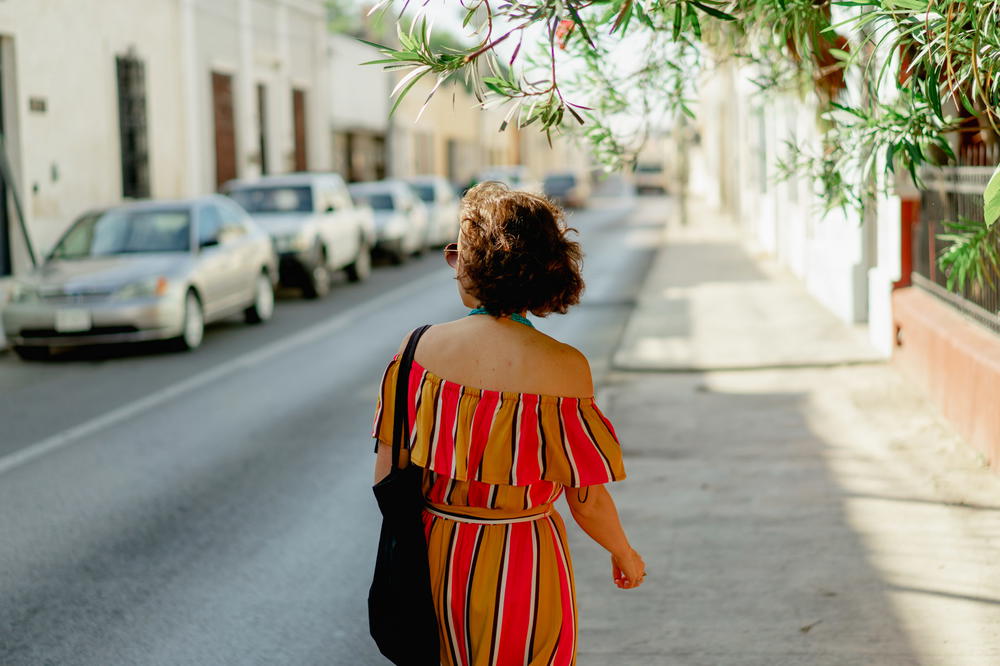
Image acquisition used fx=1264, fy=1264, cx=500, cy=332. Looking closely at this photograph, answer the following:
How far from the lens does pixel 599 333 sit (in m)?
13.8

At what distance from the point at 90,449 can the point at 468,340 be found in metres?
6.01

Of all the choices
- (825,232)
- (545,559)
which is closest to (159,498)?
(545,559)

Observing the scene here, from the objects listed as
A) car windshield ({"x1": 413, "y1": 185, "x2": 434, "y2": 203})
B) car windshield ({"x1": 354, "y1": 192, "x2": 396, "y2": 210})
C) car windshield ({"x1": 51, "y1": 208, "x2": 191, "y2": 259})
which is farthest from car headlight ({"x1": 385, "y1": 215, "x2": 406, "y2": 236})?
car windshield ({"x1": 51, "y1": 208, "x2": 191, "y2": 259})

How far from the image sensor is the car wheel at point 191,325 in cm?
1279

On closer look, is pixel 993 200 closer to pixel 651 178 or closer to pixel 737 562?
pixel 737 562

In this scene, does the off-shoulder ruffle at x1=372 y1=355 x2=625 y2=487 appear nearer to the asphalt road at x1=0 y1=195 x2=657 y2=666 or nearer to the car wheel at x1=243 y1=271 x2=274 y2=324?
the asphalt road at x1=0 y1=195 x2=657 y2=666

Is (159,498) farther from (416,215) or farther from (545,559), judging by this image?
(416,215)

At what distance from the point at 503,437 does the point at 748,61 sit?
4.01m

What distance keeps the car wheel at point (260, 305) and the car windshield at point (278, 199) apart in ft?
13.0

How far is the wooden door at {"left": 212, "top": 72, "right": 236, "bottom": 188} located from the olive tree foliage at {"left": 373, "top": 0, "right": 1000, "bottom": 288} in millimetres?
20397

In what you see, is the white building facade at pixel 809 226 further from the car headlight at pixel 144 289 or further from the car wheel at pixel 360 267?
Result: the car wheel at pixel 360 267

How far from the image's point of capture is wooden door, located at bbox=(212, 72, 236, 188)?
86.4 ft

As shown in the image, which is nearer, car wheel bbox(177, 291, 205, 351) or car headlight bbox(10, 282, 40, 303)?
car headlight bbox(10, 282, 40, 303)

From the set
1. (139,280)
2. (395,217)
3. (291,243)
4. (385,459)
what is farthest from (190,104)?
(385,459)
